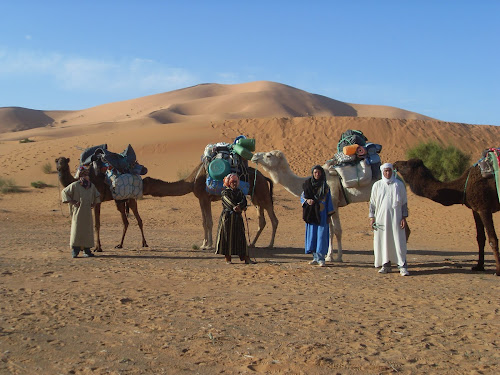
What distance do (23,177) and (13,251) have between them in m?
21.5

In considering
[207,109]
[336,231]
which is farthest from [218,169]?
[207,109]

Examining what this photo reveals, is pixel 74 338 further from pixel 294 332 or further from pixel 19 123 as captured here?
pixel 19 123

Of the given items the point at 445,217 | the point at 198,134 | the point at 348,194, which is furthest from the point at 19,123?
the point at 348,194

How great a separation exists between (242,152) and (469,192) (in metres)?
4.95

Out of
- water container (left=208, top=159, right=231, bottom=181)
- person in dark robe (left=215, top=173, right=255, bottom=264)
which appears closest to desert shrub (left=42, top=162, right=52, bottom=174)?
water container (left=208, top=159, right=231, bottom=181)

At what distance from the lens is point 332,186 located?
1101cm

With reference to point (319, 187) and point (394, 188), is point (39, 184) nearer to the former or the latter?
point (319, 187)

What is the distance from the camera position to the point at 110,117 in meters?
101

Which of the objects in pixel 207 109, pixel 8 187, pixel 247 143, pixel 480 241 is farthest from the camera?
pixel 207 109

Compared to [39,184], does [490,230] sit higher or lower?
lower

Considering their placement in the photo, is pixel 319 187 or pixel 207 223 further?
pixel 207 223

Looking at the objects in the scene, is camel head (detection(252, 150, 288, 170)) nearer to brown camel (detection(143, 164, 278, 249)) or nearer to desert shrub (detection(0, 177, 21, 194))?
brown camel (detection(143, 164, 278, 249))

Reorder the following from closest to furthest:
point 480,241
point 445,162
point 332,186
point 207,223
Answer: point 480,241, point 332,186, point 207,223, point 445,162

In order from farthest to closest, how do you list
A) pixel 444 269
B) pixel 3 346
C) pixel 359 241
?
pixel 359 241
pixel 444 269
pixel 3 346
